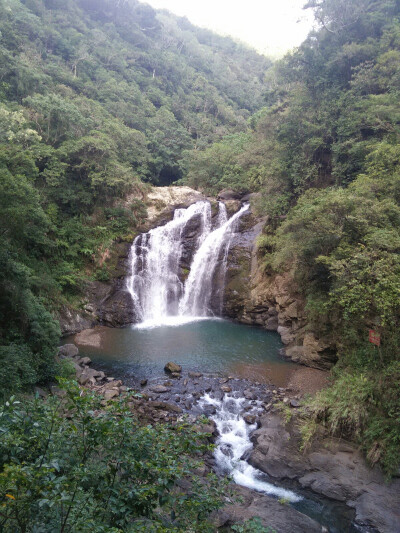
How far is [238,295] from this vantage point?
2005cm

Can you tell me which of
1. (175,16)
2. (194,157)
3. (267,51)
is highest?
(175,16)

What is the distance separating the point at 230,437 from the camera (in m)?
9.17

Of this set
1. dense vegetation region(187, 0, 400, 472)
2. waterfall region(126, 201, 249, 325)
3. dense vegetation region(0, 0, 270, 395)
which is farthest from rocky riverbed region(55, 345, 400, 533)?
waterfall region(126, 201, 249, 325)

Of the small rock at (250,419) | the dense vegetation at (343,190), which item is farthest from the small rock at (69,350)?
the dense vegetation at (343,190)

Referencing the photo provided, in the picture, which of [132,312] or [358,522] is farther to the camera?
[132,312]

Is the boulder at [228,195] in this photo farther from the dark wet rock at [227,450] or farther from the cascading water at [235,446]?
the dark wet rock at [227,450]

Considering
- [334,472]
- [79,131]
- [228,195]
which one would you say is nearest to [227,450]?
[334,472]

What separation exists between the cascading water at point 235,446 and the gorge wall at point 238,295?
4.73m

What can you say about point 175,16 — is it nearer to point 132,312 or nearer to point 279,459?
point 132,312

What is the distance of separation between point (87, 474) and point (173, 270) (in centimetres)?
1937

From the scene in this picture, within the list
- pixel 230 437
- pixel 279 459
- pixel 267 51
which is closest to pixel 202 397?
pixel 230 437

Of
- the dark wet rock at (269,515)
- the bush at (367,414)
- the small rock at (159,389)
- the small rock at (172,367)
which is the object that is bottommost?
the dark wet rock at (269,515)

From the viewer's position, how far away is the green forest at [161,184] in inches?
130

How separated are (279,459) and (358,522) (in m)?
1.93
